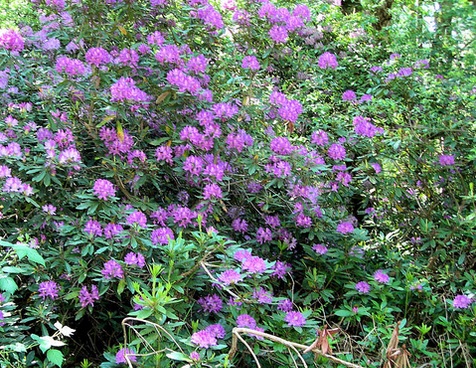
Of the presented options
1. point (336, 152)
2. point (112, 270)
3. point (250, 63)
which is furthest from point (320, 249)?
point (112, 270)

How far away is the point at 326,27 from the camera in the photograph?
427 centimetres

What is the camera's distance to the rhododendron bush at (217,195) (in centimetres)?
230

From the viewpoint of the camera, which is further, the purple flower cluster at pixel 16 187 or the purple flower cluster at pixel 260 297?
the purple flower cluster at pixel 16 187

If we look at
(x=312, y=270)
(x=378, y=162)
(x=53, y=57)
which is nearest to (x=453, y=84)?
(x=378, y=162)

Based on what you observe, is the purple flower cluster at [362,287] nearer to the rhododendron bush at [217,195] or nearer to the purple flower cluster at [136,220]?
the rhododendron bush at [217,195]

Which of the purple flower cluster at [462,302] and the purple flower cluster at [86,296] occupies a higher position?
the purple flower cluster at [86,296]

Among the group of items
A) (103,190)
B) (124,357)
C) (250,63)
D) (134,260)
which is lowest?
(124,357)

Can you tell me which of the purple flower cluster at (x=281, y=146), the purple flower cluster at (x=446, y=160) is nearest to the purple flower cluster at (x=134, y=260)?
the purple flower cluster at (x=281, y=146)

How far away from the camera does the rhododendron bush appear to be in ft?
7.54

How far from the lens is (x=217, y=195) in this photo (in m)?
2.57

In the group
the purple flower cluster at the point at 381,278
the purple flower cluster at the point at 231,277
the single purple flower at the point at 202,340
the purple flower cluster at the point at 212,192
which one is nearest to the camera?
the single purple flower at the point at 202,340

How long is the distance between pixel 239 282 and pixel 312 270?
2.40 feet

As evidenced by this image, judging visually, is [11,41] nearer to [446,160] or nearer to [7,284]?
[7,284]

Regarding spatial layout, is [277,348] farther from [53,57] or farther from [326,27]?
[326,27]
